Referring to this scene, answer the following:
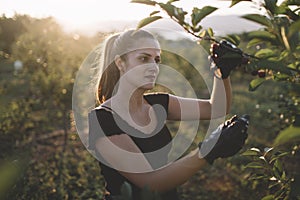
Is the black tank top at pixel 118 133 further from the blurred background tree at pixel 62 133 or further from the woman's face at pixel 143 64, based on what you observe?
the blurred background tree at pixel 62 133

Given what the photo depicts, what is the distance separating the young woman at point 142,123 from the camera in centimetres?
126

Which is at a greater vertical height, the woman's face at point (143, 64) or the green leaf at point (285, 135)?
the green leaf at point (285, 135)

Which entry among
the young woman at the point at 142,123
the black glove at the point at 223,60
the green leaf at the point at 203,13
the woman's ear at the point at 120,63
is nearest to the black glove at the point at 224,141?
the young woman at the point at 142,123

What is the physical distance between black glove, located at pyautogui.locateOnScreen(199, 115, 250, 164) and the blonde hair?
0.60 m

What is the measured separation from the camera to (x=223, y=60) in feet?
4.76

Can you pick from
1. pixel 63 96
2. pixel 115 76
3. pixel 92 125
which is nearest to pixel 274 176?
pixel 92 125

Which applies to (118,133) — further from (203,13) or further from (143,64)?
(203,13)

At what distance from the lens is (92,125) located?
1.56 meters

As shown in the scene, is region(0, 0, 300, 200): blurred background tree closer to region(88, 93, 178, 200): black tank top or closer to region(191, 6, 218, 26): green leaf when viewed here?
region(191, 6, 218, 26): green leaf

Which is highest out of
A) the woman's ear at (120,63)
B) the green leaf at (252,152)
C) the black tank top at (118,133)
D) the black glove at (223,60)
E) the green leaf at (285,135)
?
the green leaf at (285,135)

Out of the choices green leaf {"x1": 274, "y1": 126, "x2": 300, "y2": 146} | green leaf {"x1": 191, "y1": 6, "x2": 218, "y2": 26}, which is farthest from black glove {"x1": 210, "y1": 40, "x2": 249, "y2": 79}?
green leaf {"x1": 274, "y1": 126, "x2": 300, "y2": 146}

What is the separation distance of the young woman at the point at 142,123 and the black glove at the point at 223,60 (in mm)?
68

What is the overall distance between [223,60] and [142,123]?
1.58 ft

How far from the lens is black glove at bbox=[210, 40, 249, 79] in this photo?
1.29m
